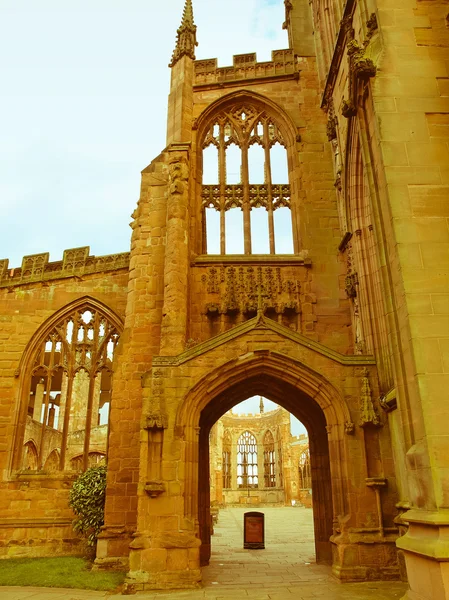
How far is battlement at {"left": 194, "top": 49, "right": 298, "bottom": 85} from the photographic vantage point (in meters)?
17.2

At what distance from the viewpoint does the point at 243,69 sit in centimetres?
1728

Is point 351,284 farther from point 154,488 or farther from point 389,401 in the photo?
point 154,488

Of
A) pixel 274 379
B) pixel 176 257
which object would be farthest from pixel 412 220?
pixel 176 257

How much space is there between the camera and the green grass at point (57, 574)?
9235 millimetres

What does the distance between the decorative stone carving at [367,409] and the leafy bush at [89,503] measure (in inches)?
268

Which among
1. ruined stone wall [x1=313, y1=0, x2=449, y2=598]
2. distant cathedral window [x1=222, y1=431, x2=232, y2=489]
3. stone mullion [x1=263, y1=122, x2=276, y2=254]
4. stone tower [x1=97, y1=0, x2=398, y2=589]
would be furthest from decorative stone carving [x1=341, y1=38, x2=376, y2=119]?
distant cathedral window [x1=222, y1=431, x2=232, y2=489]

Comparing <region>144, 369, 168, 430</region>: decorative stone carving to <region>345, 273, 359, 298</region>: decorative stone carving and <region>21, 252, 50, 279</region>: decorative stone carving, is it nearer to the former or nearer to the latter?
<region>345, 273, 359, 298</region>: decorative stone carving

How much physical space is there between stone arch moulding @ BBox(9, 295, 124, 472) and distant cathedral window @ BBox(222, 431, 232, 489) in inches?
1453

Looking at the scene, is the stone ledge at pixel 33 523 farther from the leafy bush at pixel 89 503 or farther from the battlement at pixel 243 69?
the battlement at pixel 243 69

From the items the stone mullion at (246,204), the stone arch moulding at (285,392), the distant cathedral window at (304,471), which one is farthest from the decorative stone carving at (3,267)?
the distant cathedral window at (304,471)

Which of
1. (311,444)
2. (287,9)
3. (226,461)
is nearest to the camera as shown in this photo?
(311,444)

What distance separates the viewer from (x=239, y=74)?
56.5 feet

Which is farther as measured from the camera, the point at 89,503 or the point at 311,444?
the point at 311,444

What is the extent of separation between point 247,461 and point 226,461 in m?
2.08
